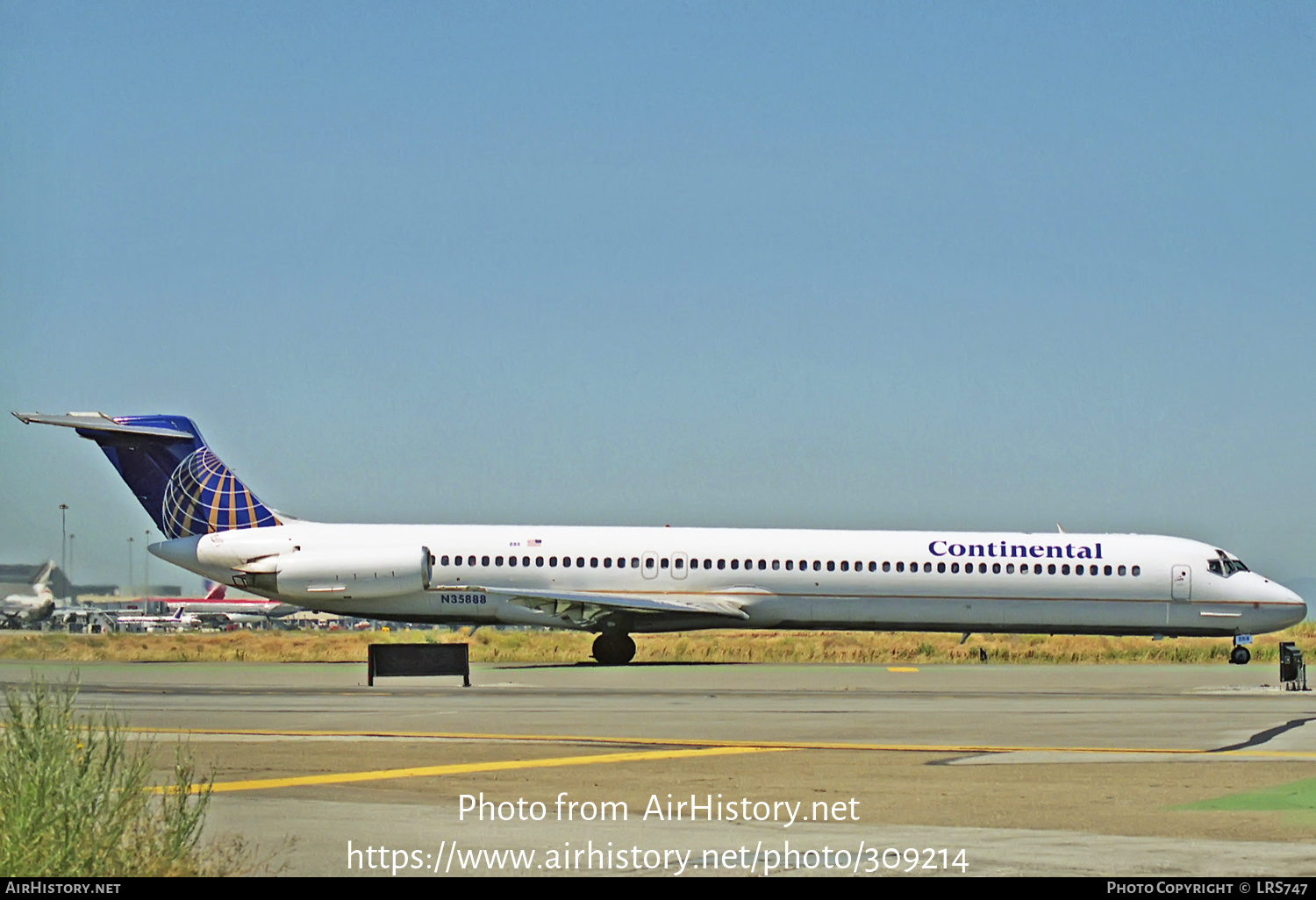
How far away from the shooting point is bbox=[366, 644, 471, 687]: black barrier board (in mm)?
27484

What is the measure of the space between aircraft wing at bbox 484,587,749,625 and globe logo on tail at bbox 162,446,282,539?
23.0 ft

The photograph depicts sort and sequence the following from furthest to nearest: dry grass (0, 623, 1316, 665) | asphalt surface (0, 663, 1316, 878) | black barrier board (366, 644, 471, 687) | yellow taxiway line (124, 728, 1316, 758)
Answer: dry grass (0, 623, 1316, 665), black barrier board (366, 644, 471, 687), yellow taxiway line (124, 728, 1316, 758), asphalt surface (0, 663, 1316, 878)

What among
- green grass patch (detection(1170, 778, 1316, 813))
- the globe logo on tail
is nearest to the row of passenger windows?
the globe logo on tail

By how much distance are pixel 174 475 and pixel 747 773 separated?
28.4 meters

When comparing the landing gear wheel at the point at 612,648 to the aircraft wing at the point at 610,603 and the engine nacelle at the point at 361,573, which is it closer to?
the aircraft wing at the point at 610,603

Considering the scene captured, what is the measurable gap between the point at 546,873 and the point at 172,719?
12.3 metres

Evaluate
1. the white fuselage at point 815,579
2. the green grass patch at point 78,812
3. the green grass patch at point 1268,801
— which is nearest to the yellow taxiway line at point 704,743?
the green grass patch at point 1268,801

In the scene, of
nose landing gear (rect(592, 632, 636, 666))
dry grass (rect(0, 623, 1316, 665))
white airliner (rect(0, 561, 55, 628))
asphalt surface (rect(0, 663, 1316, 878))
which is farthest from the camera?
white airliner (rect(0, 561, 55, 628))

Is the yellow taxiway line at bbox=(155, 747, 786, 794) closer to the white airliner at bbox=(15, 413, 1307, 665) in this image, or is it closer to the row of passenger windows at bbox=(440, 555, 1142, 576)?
the white airliner at bbox=(15, 413, 1307, 665)

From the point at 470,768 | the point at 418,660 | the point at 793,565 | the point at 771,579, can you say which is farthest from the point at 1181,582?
the point at 470,768

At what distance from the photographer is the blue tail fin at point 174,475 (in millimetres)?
39062

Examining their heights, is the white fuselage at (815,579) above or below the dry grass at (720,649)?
above

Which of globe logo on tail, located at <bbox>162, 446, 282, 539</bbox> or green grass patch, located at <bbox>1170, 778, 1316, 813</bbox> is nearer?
green grass patch, located at <bbox>1170, 778, 1316, 813</bbox>

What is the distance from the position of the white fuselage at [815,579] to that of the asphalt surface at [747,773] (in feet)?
28.3
